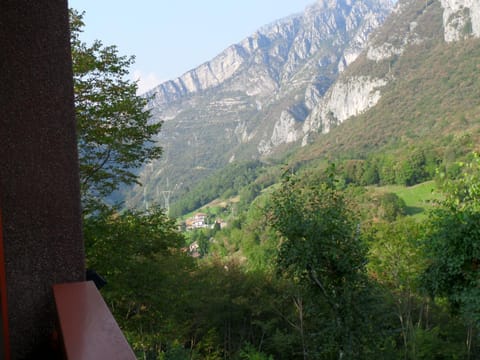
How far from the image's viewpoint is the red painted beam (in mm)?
874

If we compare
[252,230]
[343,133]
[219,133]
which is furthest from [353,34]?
[252,230]

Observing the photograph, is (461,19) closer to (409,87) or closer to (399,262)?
(409,87)

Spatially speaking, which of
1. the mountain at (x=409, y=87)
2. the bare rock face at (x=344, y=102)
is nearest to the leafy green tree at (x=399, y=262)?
the mountain at (x=409, y=87)

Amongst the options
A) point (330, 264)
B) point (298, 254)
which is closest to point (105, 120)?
point (298, 254)

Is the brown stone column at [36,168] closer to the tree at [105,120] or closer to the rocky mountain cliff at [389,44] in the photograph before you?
the tree at [105,120]

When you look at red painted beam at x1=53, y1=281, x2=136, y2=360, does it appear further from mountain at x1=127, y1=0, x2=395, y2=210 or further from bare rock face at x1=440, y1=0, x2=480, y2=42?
bare rock face at x1=440, y1=0, x2=480, y2=42

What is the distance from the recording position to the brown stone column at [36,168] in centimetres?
165

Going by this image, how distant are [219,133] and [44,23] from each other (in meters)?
120

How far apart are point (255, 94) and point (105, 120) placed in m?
151

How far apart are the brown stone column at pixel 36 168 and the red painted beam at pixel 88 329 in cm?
36

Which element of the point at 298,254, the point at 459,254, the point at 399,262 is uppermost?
the point at 298,254

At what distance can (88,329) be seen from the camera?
40.4 inches

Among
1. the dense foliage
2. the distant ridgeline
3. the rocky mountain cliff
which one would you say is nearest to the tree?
the dense foliage

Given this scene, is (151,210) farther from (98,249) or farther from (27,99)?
(27,99)
